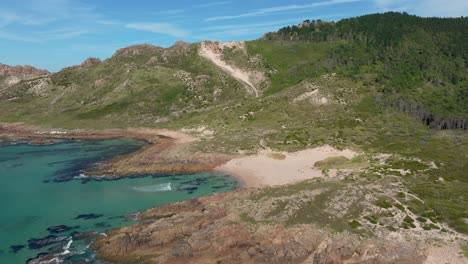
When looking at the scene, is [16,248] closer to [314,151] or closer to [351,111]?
[314,151]

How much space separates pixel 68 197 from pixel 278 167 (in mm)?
46640

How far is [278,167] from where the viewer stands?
9262cm

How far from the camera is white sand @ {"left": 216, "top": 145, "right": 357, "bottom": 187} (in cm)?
8363

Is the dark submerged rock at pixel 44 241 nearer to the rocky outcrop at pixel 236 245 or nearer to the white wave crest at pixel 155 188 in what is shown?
the rocky outcrop at pixel 236 245

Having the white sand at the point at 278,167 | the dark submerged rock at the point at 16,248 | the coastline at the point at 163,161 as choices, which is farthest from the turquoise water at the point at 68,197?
the white sand at the point at 278,167

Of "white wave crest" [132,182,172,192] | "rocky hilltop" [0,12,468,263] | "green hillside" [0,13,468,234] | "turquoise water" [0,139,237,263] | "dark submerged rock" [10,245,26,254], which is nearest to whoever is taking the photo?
"rocky hilltop" [0,12,468,263]

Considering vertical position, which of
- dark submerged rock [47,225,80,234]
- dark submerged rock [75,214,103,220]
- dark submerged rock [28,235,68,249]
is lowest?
dark submerged rock [28,235,68,249]

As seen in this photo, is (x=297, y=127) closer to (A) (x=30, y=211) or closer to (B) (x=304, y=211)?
(B) (x=304, y=211)

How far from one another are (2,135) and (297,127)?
117790 millimetres

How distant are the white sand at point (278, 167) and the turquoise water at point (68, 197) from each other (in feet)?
16.4

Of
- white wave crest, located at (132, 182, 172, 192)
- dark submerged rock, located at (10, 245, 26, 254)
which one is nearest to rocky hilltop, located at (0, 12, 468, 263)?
dark submerged rock, located at (10, 245, 26, 254)

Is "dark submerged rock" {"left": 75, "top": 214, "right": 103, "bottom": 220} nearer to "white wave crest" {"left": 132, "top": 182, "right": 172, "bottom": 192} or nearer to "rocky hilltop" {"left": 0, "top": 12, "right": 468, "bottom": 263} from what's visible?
"rocky hilltop" {"left": 0, "top": 12, "right": 468, "bottom": 263}

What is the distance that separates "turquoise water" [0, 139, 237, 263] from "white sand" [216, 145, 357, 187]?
5.01 metres

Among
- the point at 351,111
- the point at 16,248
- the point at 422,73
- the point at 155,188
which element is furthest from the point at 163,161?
the point at 422,73
